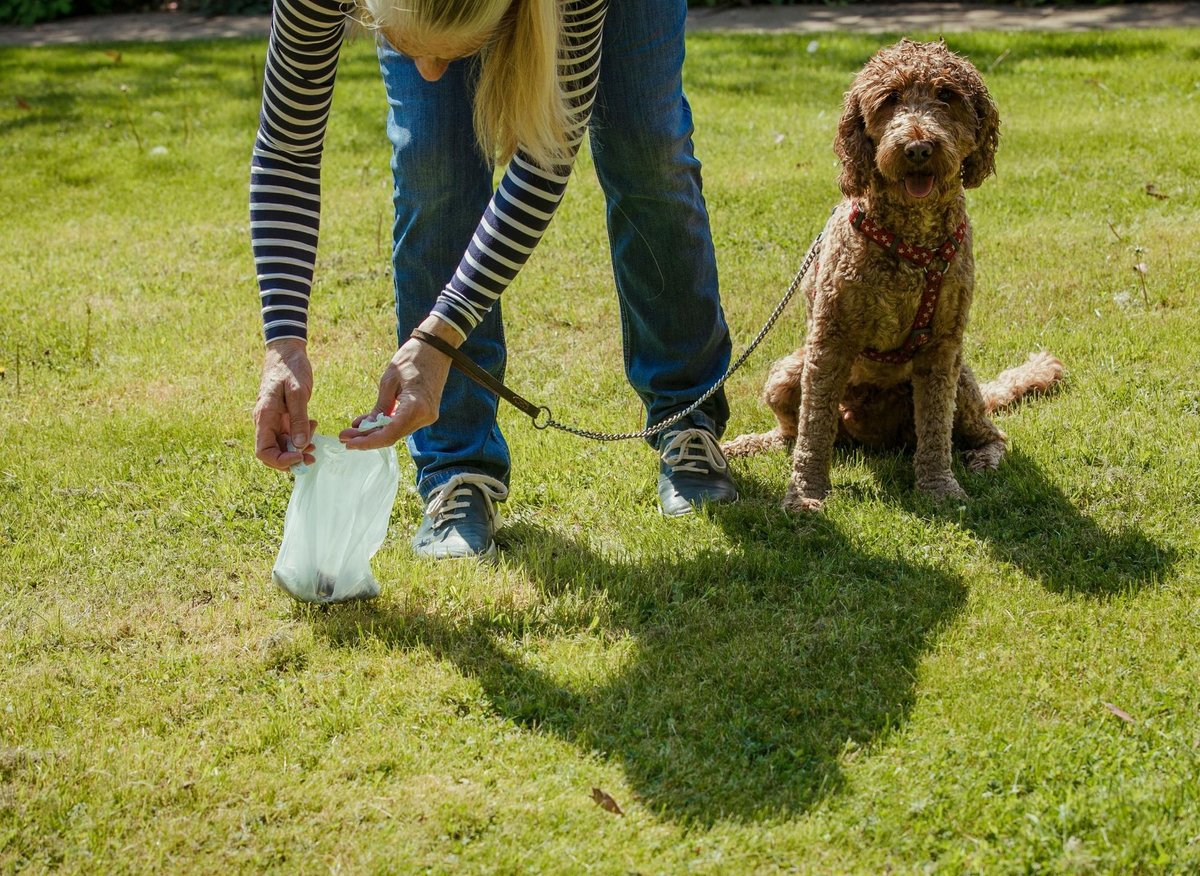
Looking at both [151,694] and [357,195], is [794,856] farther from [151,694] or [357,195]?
[357,195]

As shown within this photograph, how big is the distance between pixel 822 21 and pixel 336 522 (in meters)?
8.19

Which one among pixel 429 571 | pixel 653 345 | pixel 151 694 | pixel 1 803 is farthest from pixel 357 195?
pixel 1 803

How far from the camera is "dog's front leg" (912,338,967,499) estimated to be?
140 inches

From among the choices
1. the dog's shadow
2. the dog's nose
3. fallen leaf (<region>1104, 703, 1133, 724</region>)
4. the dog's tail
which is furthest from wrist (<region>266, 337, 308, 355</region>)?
the dog's tail

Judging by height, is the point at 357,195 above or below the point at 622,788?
above

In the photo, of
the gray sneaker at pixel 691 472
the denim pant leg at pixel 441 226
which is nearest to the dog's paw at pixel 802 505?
the gray sneaker at pixel 691 472

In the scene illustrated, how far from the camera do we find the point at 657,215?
3.44 metres

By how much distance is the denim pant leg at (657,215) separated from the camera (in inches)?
125

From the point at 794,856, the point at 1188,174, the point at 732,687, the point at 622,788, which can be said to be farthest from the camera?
the point at 1188,174

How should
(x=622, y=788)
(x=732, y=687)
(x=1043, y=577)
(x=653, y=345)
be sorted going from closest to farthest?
1. (x=622, y=788)
2. (x=732, y=687)
3. (x=1043, y=577)
4. (x=653, y=345)

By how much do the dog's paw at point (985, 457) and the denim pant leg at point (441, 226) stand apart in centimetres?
138

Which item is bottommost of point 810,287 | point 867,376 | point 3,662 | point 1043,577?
point 3,662

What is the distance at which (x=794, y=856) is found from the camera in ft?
7.45

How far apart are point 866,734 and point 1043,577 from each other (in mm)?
812
